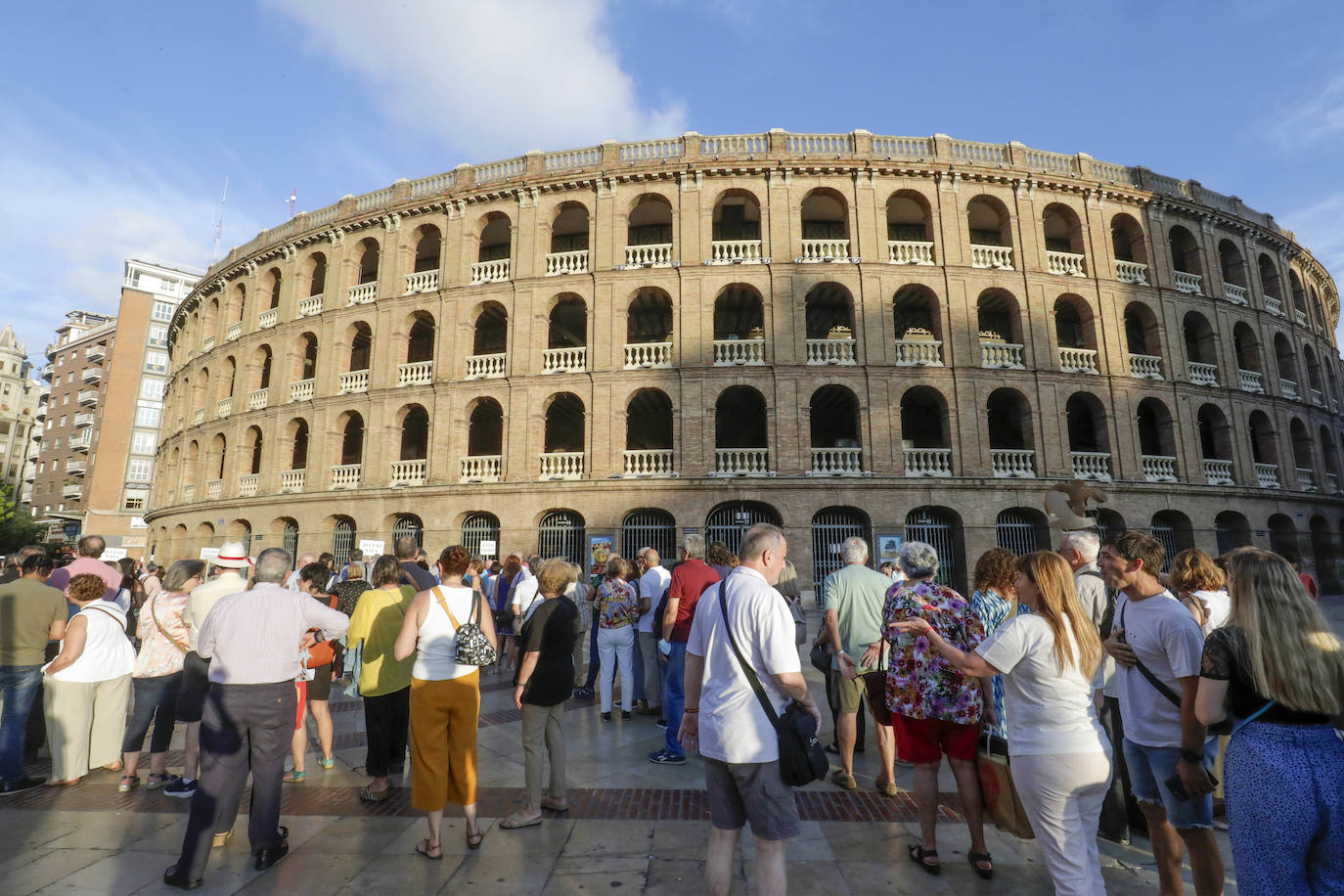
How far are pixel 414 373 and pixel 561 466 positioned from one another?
6.73m

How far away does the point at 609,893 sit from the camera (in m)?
3.73

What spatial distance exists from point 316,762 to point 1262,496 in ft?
89.8

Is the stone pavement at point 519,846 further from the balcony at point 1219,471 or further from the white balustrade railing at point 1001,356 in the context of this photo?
the balcony at point 1219,471

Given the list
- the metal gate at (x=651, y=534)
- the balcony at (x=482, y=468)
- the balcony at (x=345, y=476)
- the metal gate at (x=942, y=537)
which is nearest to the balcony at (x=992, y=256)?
the metal gate at (x=942, y=537)

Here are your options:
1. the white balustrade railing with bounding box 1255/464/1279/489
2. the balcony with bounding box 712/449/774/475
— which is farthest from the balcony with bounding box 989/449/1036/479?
the white balustrade railing with bounding box 1255/464/1279/489

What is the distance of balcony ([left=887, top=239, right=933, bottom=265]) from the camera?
19.7 meters

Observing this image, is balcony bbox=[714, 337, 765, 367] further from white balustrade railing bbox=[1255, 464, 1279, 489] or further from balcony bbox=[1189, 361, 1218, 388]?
white balustrade railing bbox=[1255, 464, 1279, 489]

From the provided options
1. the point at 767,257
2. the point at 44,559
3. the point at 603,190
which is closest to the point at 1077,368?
the point at 767,257

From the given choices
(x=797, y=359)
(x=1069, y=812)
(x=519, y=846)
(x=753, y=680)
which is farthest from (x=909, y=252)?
(x=519, y=846)

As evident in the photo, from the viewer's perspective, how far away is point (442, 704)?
14.5 feet

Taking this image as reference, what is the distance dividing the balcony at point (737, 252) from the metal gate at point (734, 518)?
760 cm

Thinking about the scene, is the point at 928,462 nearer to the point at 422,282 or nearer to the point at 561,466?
the point at 561,466

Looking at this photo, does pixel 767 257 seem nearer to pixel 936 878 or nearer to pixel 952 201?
pixel 952 201

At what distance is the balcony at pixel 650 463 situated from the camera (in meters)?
18.9
